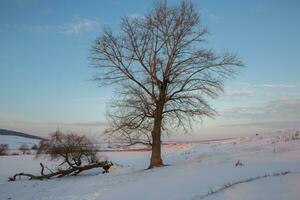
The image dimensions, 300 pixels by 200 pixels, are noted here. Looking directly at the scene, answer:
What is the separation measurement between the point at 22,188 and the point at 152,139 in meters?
8.01

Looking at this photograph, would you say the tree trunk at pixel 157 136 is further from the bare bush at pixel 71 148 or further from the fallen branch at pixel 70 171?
the bare bush at pixel 71 148

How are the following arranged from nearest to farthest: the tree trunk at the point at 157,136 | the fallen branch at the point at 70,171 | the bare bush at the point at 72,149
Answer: the tree trunk at the point at 157,136
the fallen branch at the point at 70,171
the bare bush at the point at 72,149

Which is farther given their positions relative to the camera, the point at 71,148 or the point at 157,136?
the point at 71,148

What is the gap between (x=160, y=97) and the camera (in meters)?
22.4

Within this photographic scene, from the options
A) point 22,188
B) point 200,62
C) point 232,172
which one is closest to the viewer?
point 232,172

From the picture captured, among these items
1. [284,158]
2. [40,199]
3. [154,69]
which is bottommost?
[40,199]

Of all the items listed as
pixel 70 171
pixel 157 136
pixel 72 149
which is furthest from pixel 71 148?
pixel 157 136

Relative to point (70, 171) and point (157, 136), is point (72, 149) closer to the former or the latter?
point (70, 171)

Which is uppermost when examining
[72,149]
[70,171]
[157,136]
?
[157,136]

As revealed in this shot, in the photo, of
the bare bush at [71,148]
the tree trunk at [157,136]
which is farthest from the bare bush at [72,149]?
the tree trunk at [157,136]

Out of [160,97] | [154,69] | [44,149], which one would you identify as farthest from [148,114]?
[44,149]

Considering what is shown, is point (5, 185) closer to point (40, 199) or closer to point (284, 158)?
point (40, 199)

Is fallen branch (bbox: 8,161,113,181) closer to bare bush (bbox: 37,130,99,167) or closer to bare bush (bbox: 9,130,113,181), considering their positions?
bare bush (bbox: 9,130,113,181)

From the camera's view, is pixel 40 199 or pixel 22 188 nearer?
pixel 40 199
